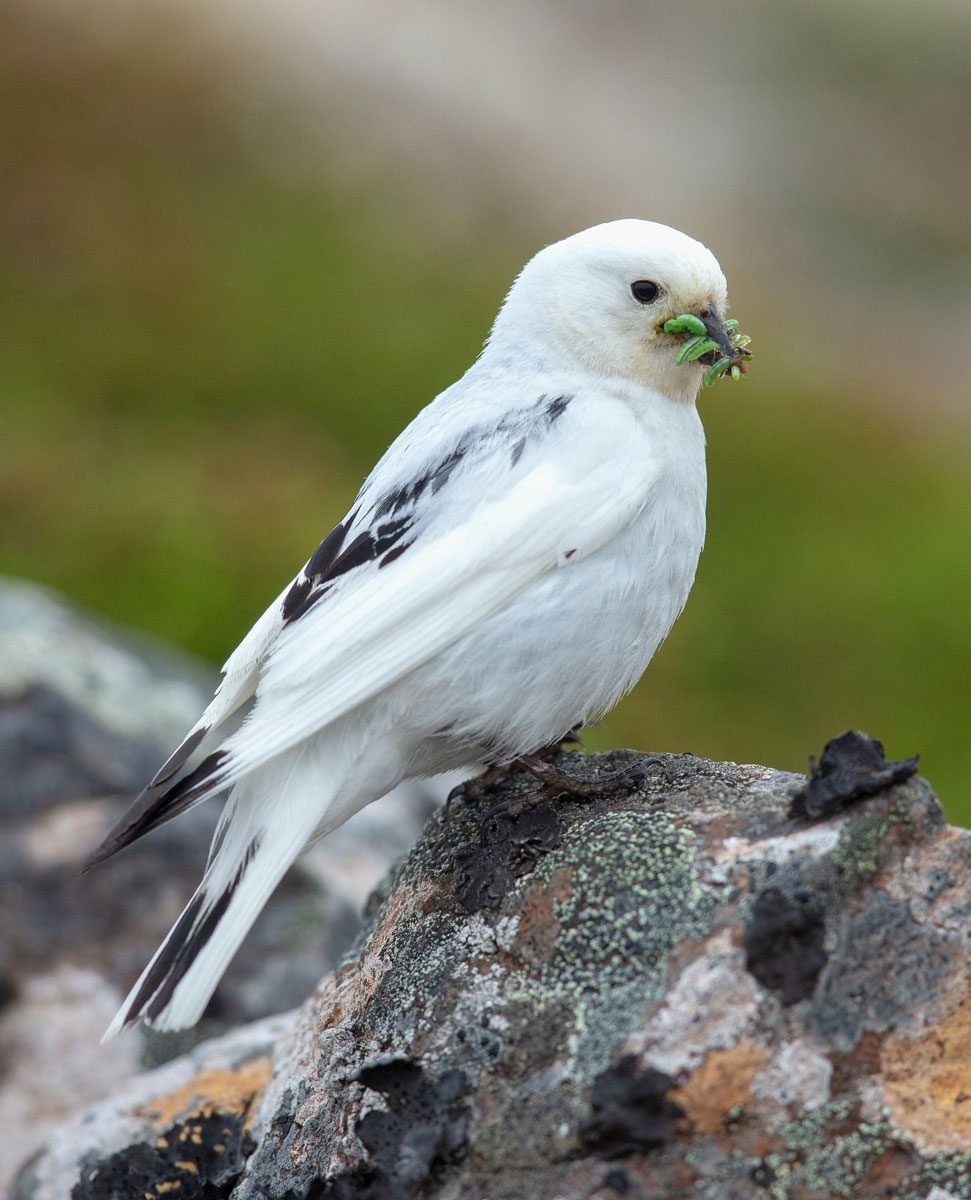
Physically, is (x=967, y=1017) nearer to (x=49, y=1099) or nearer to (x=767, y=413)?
(x=49, y=1099)

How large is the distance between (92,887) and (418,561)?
7.29 ft

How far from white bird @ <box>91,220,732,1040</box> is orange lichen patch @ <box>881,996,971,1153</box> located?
1.15m

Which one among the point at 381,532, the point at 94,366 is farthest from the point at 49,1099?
the point at 94,366

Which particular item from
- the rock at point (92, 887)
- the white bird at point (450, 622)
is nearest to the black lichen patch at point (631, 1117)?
the white bird at point (450, 622)

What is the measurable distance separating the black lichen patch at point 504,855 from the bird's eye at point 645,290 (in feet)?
4.58

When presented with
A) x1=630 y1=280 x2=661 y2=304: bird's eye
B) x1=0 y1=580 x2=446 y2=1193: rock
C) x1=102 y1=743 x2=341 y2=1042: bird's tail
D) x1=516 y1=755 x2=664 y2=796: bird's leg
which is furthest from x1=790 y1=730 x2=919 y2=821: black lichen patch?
x1=0 y1=580 x2=446 y2=1193: rock

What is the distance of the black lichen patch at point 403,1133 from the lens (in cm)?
275

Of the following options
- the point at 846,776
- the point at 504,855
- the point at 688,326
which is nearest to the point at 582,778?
the point at 504,855

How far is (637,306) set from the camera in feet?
13.0

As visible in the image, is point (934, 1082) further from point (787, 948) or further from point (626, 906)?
point (626, 906)

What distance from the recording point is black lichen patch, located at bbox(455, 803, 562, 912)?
3195 mm

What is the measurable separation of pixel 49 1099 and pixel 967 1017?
3022 millimetres

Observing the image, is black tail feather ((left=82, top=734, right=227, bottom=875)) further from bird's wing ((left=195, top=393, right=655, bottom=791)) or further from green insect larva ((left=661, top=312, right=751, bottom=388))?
green insect larva ((left=661, top=312, right=751, bottom=388))

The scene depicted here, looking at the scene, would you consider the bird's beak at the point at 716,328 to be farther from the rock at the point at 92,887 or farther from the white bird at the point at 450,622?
the rock at the point at 92,887
